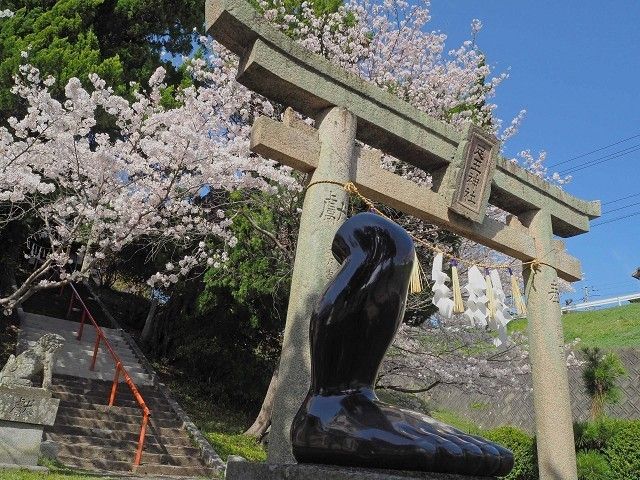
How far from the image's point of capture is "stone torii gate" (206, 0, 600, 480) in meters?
4.78

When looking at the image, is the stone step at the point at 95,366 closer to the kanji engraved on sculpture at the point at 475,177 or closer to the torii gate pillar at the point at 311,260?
the torii gate pillar at the point at 311,260

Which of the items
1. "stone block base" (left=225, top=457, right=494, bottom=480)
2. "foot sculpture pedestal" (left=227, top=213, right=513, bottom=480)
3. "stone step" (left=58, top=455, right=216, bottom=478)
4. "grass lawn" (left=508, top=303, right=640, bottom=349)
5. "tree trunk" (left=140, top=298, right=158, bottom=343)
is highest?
"grass lawn" (left=508, top=303, right=640, bottom=349)

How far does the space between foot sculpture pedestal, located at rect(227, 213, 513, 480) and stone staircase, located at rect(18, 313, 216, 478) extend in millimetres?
7760

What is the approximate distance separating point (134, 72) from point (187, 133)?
8253 millimetres

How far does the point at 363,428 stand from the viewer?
2.25 meters

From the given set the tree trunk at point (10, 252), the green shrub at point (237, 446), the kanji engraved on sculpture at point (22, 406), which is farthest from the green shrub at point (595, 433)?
the tree trunk at point (10, 252)

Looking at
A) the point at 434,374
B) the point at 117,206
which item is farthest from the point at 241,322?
the point at 117,206

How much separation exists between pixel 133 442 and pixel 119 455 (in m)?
0.70

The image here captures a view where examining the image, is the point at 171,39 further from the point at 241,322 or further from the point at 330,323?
the point at 330,323

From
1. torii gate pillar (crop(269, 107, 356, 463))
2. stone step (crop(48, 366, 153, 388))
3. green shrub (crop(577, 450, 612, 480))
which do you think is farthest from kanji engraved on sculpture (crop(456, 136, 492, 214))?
stone step (crop(48, 366, 153, 388))

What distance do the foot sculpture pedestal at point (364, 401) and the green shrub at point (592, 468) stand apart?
8.76 metres

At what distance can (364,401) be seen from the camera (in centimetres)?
241

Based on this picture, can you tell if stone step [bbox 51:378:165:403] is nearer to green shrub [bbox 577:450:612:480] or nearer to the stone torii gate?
green shrub [bbox 577:450:612:480]

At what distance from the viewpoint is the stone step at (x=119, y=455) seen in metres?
9.47
